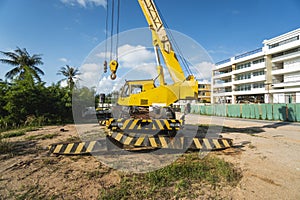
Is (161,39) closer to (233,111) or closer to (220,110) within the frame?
(233,111)

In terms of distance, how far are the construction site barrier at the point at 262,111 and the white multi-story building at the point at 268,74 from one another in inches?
399

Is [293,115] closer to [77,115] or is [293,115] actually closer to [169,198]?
[169,198]

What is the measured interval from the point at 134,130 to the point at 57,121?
1030 centimetres

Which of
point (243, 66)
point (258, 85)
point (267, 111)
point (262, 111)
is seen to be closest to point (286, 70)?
point (258, 85)

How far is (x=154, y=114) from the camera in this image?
19.0ft

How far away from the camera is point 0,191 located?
104 inches

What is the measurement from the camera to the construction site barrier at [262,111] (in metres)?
15.0

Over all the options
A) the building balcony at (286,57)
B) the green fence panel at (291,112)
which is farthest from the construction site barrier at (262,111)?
the building balcony at (286,57)

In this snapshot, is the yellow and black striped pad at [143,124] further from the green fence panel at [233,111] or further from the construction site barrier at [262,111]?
the green fence panel at [233,111]

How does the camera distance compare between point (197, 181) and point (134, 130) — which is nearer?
point (197, 181)

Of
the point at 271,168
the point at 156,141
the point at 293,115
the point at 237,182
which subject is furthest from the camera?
the point at 293,115

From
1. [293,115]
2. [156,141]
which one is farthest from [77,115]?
[293,115]

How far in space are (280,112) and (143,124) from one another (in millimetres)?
17049

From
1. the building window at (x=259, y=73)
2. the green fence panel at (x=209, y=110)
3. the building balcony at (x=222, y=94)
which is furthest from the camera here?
the building balcony at (x=222, y=94)
